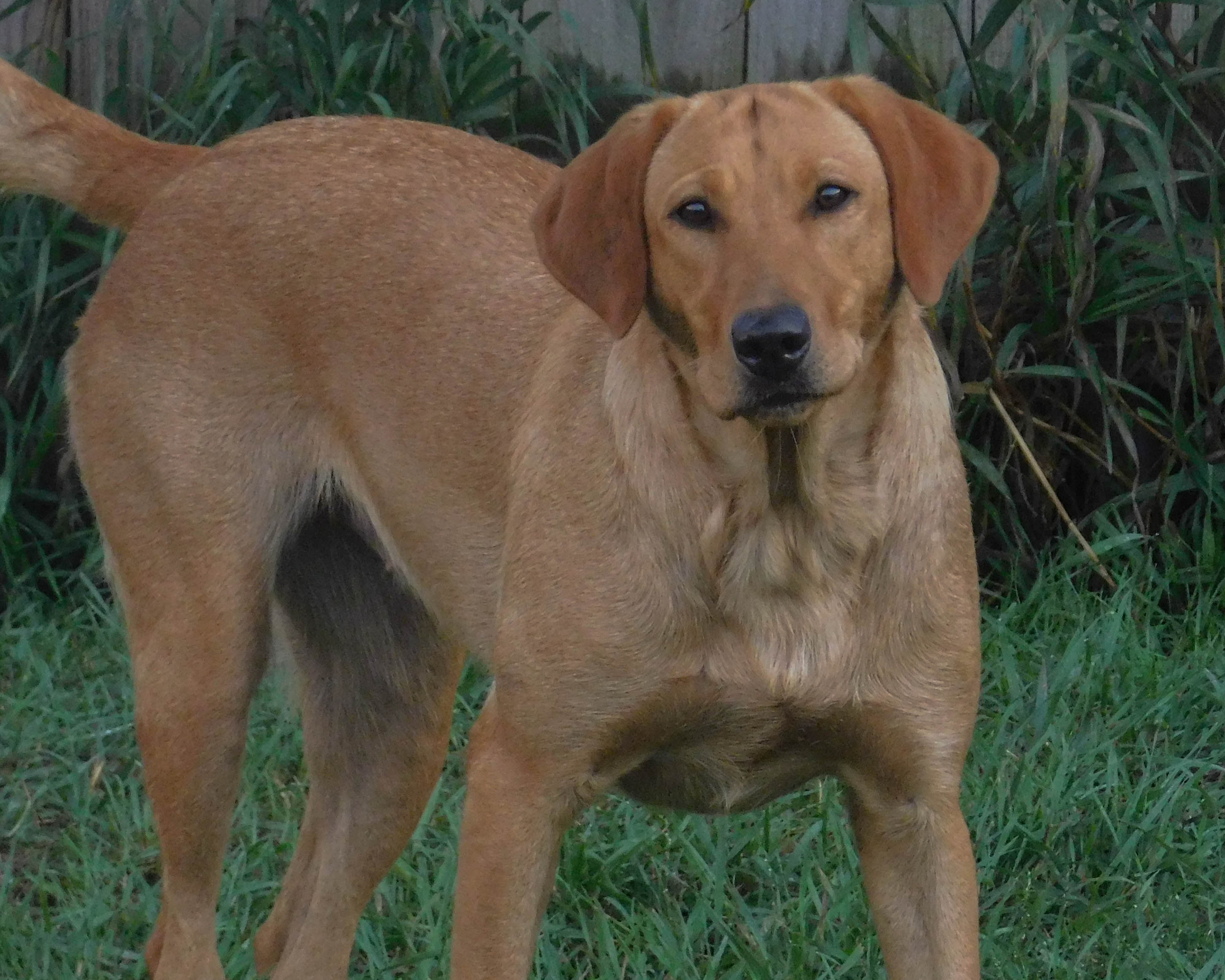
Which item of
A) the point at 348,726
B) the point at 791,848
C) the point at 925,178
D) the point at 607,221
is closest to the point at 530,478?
the point at 607,221

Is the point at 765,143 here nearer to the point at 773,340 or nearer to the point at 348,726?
the point at 773,340

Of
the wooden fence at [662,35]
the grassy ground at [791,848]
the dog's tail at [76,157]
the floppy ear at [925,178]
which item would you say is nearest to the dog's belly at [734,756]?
the grassy ground at [791,848]

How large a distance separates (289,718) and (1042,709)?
176cm

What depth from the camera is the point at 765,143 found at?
2.99 meters

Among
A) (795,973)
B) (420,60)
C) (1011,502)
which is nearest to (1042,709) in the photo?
(1011,502)

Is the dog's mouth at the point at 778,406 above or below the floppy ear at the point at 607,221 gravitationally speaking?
below

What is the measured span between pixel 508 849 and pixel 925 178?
4.18ft

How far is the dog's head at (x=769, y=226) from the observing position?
9.22 ft

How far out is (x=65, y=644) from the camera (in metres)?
5.23

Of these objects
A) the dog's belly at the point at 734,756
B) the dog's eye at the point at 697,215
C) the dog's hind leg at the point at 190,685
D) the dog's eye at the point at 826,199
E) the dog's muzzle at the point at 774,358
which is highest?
the dog's eye at the point at 826,199

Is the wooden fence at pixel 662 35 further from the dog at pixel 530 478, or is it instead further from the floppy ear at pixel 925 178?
the floppy ear at pixel 925 178

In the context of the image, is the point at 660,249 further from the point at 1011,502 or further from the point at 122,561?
the point at 1011,502

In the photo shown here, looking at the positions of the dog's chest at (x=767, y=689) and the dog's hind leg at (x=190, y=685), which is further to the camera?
the dog's hind leg at (x=190, y=685)

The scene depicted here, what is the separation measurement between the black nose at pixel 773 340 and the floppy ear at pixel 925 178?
0.27 metres
